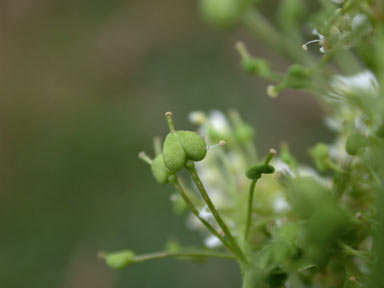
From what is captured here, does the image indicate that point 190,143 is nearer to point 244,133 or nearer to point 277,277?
point 277,277

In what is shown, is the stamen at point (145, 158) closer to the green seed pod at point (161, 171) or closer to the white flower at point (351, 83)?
the green seed pod at point (161, 171)

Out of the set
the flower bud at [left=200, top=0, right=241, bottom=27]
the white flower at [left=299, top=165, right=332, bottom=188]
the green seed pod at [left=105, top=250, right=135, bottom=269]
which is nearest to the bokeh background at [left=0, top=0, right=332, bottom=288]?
the white flower at [left=299, top=165, right=332, bottom=188]

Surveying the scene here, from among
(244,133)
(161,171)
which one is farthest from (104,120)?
(161,171)

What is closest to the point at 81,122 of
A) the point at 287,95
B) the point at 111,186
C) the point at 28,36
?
the point at 111,186

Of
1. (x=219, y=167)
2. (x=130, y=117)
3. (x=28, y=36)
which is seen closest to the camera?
(x=219, y=167)

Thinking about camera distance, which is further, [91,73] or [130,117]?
[91,73]

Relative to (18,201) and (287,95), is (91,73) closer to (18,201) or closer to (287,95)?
(18,201)
